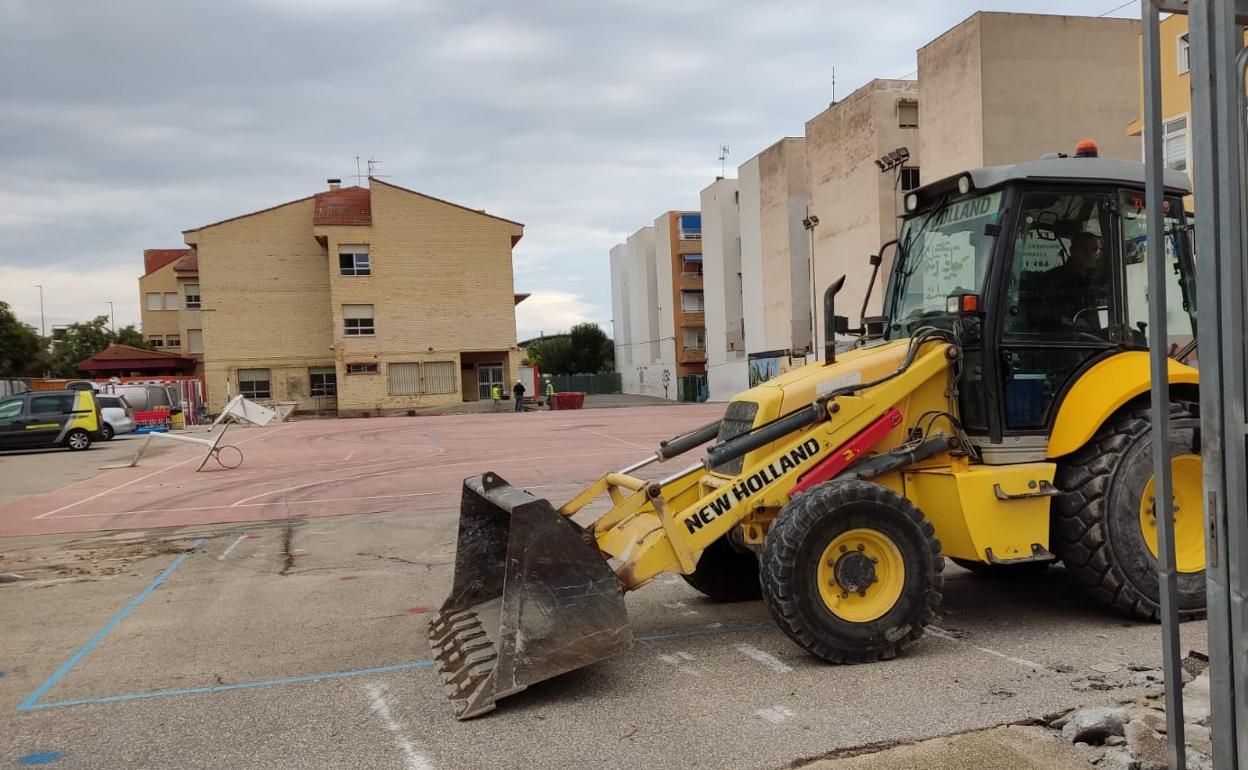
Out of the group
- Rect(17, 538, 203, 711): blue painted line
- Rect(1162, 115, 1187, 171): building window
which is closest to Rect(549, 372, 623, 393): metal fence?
Rect(1162, 115, 1187, 171): building window

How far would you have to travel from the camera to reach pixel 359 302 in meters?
53.9

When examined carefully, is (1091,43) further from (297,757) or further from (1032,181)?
(297,757)

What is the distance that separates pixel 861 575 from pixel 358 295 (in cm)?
5198

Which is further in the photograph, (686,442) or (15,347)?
(15,347)

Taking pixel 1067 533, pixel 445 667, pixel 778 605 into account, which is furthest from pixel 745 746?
pixel 1067 533

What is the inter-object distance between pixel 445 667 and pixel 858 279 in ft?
129

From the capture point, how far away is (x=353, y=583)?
8461mm

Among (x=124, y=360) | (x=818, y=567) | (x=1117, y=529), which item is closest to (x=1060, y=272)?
(x=1117, y=529)

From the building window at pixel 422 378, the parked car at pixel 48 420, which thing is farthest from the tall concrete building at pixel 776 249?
the parked car at pixel 48 420

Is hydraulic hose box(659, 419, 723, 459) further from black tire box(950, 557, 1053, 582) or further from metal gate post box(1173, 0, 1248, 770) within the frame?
metal gate post box(1173, 0, 1248, 770)

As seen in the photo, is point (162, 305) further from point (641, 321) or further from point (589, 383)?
point (641, 321)

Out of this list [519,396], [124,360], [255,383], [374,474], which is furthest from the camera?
[124,360]

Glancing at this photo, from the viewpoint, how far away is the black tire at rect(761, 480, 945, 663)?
499cm

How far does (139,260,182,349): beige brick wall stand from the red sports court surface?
52.6 meters
